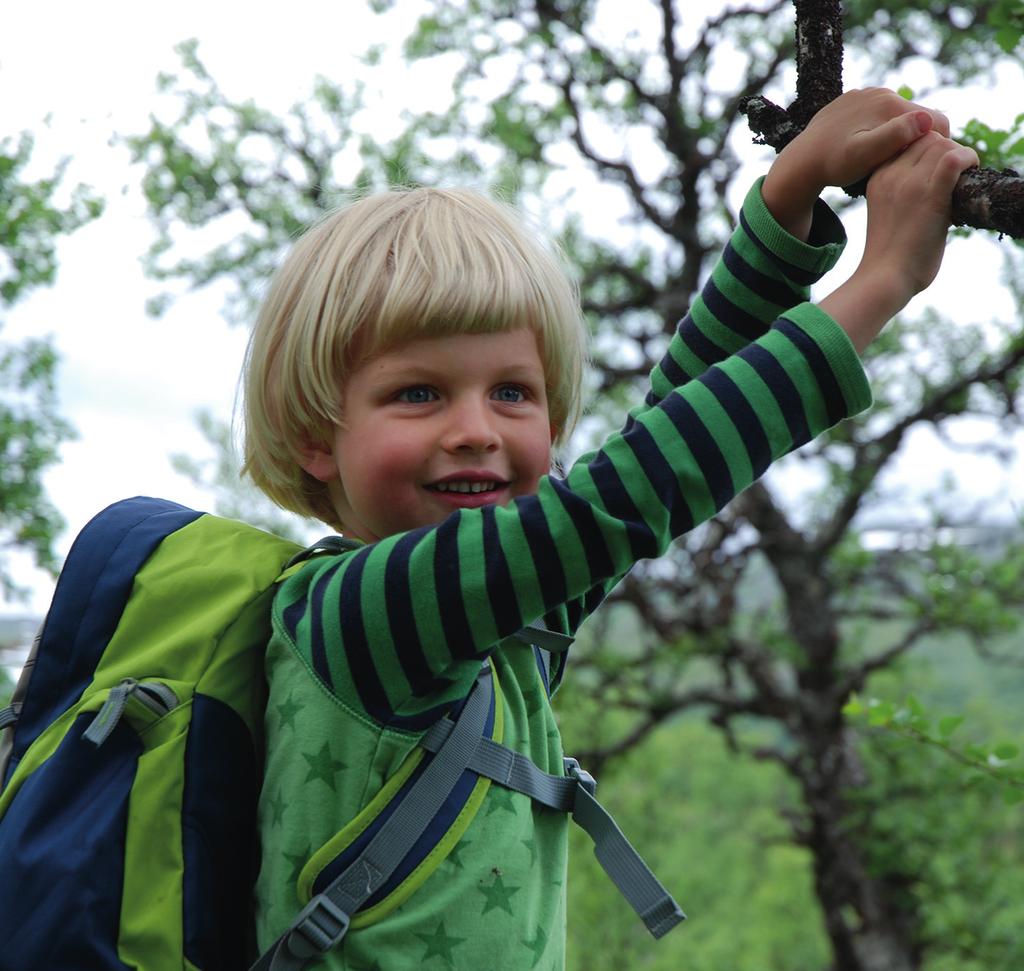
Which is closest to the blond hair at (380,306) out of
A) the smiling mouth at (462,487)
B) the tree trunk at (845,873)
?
the smiling mouth at (462,487)

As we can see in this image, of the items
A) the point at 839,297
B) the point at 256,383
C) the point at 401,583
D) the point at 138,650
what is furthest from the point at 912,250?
the point at 138,650

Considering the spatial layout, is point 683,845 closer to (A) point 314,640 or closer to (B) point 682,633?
(B) point 682,633

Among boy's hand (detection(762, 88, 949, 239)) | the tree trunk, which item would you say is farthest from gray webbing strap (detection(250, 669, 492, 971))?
the tree trunk

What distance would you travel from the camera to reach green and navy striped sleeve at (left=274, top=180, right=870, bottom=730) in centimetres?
121

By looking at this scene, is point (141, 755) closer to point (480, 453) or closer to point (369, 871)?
point (369, 871)

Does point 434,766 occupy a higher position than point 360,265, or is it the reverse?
point 360,265

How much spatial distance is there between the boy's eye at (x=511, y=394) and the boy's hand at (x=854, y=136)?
0.41 meters

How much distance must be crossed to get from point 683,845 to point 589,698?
18.3 metres

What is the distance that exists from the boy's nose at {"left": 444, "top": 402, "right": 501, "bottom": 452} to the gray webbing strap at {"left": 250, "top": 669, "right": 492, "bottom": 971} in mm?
340

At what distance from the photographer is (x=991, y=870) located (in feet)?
26.5

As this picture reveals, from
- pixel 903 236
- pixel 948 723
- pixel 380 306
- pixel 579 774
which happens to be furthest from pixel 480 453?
pixel 948 723

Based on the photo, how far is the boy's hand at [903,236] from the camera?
1.23 meters

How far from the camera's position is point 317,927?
4.08 feet

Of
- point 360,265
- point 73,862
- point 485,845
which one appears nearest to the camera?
point 73,862
